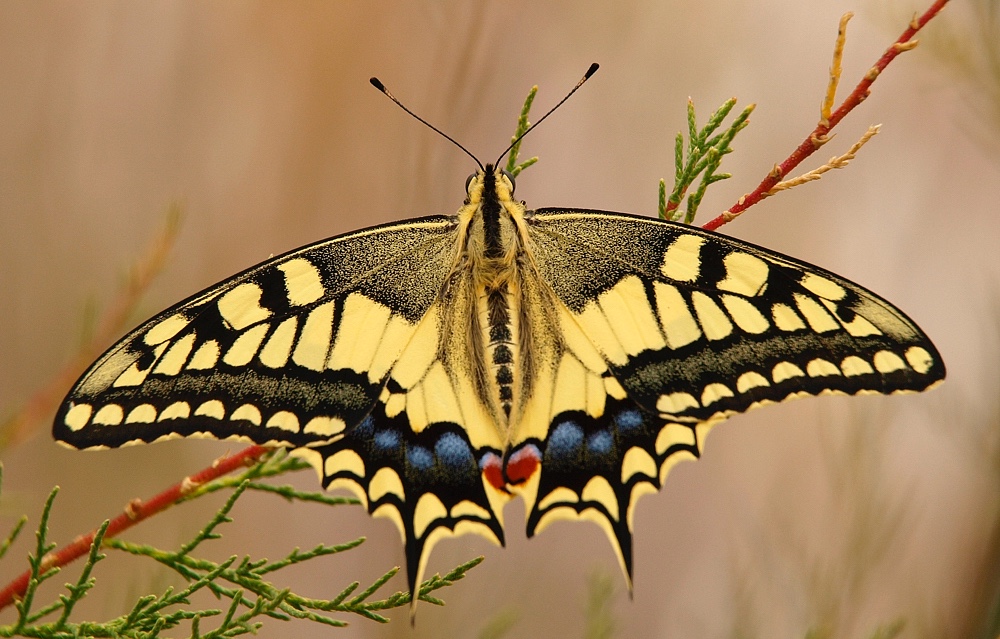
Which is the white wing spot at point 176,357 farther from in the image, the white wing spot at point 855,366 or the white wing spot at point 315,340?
the white wing spot at point 855,366

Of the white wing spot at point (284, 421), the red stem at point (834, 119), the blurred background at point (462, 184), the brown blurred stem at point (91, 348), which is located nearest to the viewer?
the red stem at point (834, 119)

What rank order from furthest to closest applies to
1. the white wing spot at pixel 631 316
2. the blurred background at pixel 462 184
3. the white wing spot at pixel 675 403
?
the blurred background at pixel 462 184 → the white wing spot at pixel 631 316 → the white wing spot at pixel 675 403

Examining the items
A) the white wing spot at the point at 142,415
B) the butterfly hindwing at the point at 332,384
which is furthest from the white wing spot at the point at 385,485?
the white wing spot at the point at 142,415

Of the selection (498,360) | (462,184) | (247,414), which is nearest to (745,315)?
(498,360)

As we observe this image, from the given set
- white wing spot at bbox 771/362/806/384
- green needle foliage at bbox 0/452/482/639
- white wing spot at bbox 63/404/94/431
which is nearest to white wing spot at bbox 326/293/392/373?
green needle foliage at bbox 0/452/482/639

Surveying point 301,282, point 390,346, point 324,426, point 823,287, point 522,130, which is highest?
point 522,130

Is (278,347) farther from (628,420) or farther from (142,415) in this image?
(628,420)

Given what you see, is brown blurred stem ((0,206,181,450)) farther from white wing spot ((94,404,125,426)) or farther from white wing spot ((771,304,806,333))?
white wing spot ((771,304,806,333))
